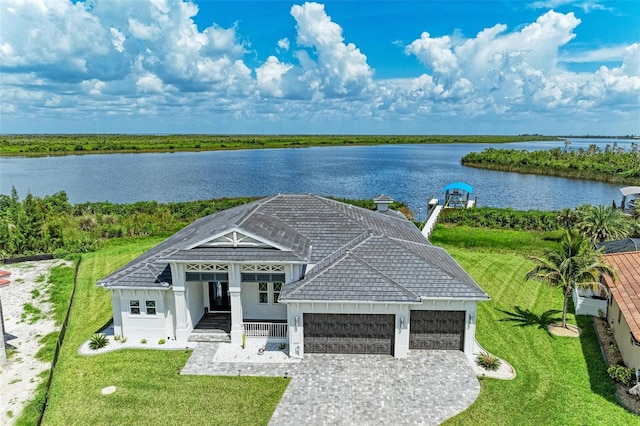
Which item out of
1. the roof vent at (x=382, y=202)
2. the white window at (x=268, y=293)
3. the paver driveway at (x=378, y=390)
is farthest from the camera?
the roof vent at (x=382, y=202)

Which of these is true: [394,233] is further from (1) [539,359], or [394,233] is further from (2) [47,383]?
(2) [47,383]

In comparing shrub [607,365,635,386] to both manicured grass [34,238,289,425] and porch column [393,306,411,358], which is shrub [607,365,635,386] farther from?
manicured grass [34,238,289,425]

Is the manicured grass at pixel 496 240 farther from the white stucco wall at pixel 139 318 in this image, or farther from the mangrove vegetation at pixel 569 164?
the mangrove vegetation at pixel 569 164

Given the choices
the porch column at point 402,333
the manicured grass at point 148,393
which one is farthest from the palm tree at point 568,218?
the manicured grass at point 148,393

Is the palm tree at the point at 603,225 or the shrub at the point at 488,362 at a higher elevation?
the palm tree at the point at 603,225

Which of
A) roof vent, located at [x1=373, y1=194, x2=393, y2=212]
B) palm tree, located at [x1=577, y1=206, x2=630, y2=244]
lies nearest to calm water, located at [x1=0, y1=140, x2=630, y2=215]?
palm tree, located at [x1=577, y1=206, x2=630, y2=244]

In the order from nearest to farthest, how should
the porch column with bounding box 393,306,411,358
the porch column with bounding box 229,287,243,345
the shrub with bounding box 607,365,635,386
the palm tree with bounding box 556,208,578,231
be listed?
the shrub with bounding box 607,365,635,386 → the porch column with bounding box 393,306,411,358 → the porch column with bounding box 229,287,243,345 → the palm tree with bounding box 556,208,578,231
